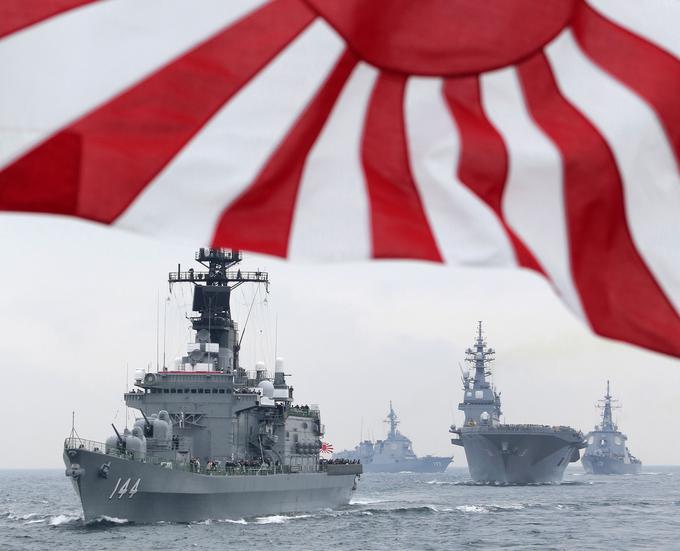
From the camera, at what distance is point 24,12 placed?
562cm

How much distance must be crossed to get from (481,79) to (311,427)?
55.2 m

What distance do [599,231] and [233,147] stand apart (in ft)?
5.92

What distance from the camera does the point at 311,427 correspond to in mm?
60562

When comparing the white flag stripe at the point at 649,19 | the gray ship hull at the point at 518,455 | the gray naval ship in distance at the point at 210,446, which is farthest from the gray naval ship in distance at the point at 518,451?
the white flag stripe at the point at 649,19

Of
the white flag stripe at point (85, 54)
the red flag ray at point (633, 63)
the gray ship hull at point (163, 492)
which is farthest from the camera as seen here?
the gray ship hull at point (163, 492)

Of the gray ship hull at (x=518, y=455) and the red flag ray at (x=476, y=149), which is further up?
the gray ship hull at (x=518, y=455)

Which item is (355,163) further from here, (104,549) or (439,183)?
(104,549)

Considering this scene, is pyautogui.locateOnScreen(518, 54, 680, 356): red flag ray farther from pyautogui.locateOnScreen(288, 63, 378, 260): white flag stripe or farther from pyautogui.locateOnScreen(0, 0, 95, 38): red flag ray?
pyautogui.locateOnScreen(0, 0, 95, 38): red flag ray

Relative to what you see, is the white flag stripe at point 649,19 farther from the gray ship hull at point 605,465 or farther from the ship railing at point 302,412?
the gray ship hull at point 605,465

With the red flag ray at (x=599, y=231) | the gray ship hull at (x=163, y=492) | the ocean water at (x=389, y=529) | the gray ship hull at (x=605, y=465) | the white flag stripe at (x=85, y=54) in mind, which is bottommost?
the ocean water at (x=389, y=529)

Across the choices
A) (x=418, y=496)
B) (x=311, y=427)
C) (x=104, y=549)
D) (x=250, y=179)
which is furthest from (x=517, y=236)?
(x=418, y=496)

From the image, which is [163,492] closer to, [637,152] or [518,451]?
[637,152]

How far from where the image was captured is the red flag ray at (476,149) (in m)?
5.98

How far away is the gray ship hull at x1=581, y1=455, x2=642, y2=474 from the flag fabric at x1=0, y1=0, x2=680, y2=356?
6925 inches
